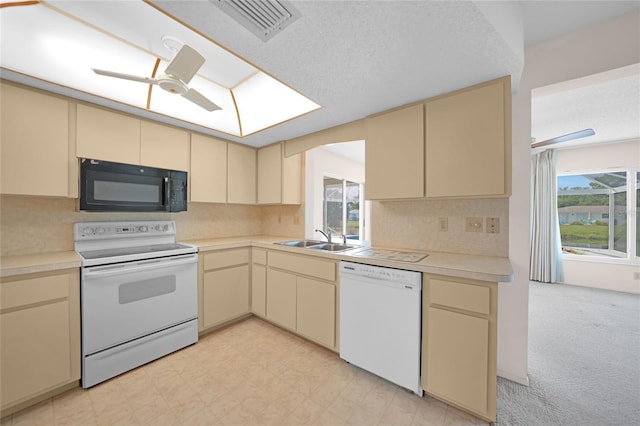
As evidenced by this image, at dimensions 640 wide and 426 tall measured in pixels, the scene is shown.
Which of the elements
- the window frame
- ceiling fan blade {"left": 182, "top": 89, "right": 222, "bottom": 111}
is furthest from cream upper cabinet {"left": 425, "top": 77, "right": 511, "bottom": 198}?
the window frame

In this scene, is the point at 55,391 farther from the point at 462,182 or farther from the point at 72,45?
the point at 462,182

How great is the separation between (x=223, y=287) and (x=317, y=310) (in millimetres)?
1140

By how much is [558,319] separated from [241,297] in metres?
3.93

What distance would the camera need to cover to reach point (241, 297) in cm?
281

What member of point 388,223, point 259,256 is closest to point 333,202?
point 259,256

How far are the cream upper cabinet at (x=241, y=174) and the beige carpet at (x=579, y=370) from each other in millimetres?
3210

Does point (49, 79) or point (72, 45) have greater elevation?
point (72, 45)

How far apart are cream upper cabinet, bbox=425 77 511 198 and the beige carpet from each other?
147cm

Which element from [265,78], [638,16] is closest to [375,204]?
[265,78]

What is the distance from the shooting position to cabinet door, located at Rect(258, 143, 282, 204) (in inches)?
124

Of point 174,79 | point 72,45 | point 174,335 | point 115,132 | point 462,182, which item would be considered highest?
point 72,45

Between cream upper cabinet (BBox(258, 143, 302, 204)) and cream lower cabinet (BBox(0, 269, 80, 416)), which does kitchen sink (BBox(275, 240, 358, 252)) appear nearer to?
cream upper cabinet (BBox(258, 143, 302, 204))

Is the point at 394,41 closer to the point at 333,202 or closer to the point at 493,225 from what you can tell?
the point at 493,225

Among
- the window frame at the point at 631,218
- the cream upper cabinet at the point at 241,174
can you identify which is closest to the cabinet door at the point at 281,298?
the cream upper cabinet at the point at 241,174
